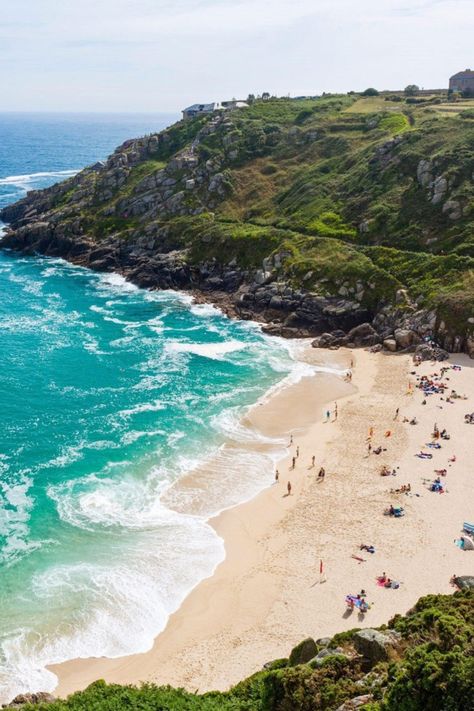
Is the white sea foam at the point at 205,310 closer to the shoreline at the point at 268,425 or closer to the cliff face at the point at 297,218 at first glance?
the cliff face at the point at 297,218

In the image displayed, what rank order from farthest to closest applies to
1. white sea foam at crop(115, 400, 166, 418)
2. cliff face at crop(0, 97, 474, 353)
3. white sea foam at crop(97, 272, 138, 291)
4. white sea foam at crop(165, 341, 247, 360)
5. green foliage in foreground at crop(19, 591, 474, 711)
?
white sea foam at crop(97, 272, 138, 291)
cliff face at crop(0, 97, 474, 353)
white sea foam at crop(165, 341, 247, 360)
white sea foam at crop(115, 400, 166, 418)
green foliage in foreground at crop(19, 591, 474, 711)

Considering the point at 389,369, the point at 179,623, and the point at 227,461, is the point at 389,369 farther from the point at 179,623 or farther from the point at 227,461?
the point at 179,623

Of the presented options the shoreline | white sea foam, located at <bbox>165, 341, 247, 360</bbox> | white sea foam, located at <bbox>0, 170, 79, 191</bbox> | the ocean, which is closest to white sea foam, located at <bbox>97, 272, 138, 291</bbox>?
the ocean

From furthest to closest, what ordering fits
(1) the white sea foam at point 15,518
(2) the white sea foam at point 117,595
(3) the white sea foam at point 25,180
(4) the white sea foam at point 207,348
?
(3) the white sea foam at point 25,180
(4) the white sea foam at point 207,348
(1) the white sea foam at point 15,518
(2) the white sea foam at point 117,595

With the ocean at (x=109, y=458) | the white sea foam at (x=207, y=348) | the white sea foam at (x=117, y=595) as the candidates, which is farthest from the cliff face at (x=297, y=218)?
the white sea foam at (x=117, y=595)

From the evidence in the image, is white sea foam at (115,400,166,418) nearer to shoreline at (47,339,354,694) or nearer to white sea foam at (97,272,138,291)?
shoreline at (47,339,354,694)

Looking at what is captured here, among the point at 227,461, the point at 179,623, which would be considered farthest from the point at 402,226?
the point at 179,623
